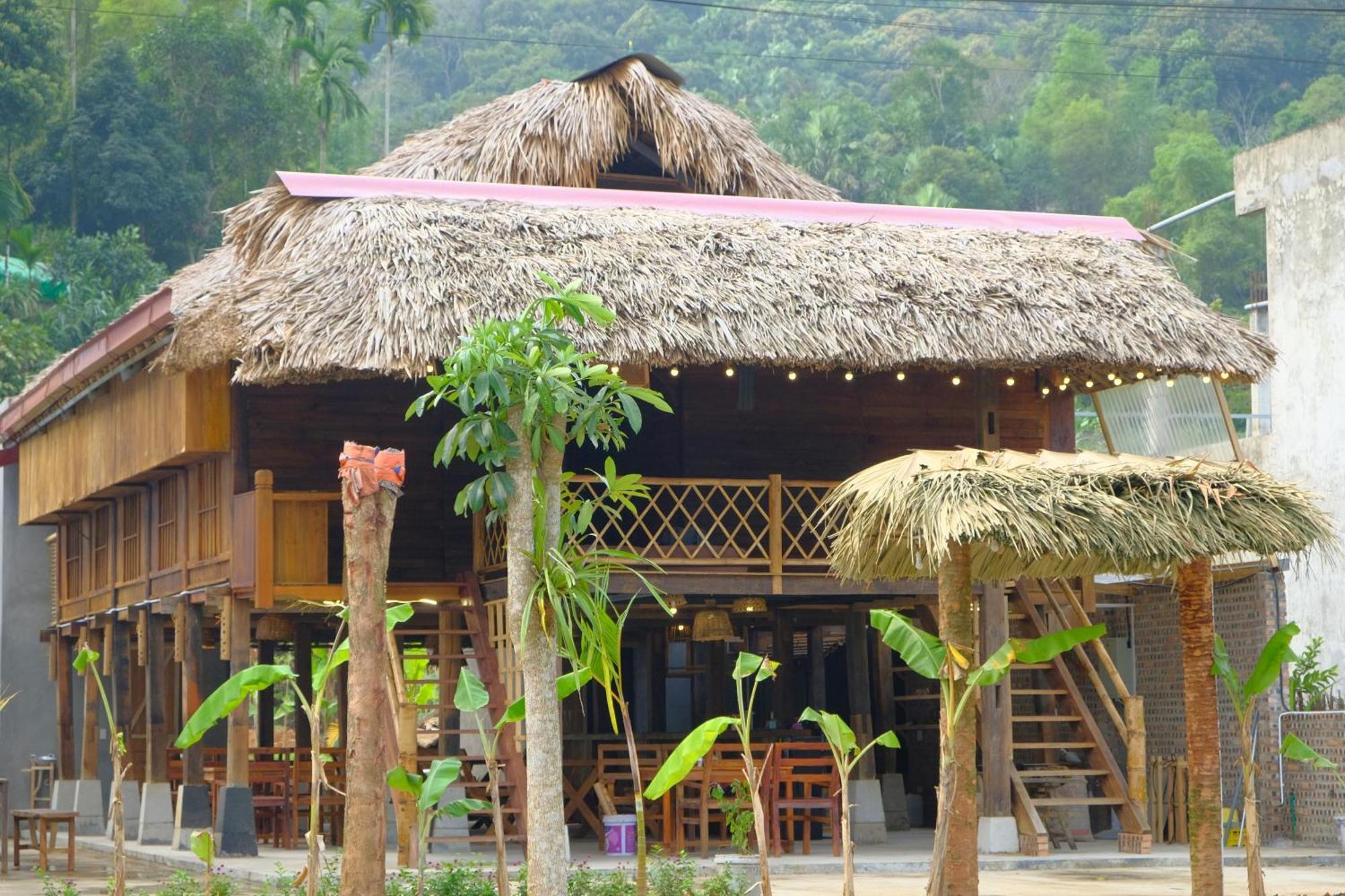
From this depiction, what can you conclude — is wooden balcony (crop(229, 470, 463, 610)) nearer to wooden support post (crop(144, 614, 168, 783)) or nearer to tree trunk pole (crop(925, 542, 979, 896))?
wooden support post (crop(144, 614, 168, 783))

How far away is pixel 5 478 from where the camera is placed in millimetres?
25234

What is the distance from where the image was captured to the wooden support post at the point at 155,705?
745 inches

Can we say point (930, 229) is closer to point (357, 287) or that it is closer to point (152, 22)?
point (357, 287)

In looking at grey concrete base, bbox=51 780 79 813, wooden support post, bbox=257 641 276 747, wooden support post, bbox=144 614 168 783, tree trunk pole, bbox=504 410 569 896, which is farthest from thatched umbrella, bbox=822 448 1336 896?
wooden support post, bbox=257 641 276 747

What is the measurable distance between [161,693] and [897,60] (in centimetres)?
5647

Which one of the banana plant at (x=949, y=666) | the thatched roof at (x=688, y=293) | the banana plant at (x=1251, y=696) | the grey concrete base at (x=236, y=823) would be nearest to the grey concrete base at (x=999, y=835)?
the thatched roof at (x=688, y=293)

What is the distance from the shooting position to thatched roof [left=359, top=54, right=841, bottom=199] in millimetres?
18484

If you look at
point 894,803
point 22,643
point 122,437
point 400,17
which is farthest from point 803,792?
point 400,17

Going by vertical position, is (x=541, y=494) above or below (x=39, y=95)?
below

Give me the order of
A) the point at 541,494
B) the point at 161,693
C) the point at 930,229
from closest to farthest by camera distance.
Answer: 1. the point at 541,494
2. the point at 930,229
3. the point at 161,693

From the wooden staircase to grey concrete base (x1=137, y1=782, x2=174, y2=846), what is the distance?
275 centimetres

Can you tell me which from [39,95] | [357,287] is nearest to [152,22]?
[39,95]

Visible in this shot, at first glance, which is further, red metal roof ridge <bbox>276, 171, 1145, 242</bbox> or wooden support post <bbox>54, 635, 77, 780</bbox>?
wooden support post <bbox>54, 635, 77, 780</bbox>

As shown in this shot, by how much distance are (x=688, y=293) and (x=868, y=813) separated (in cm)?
525
